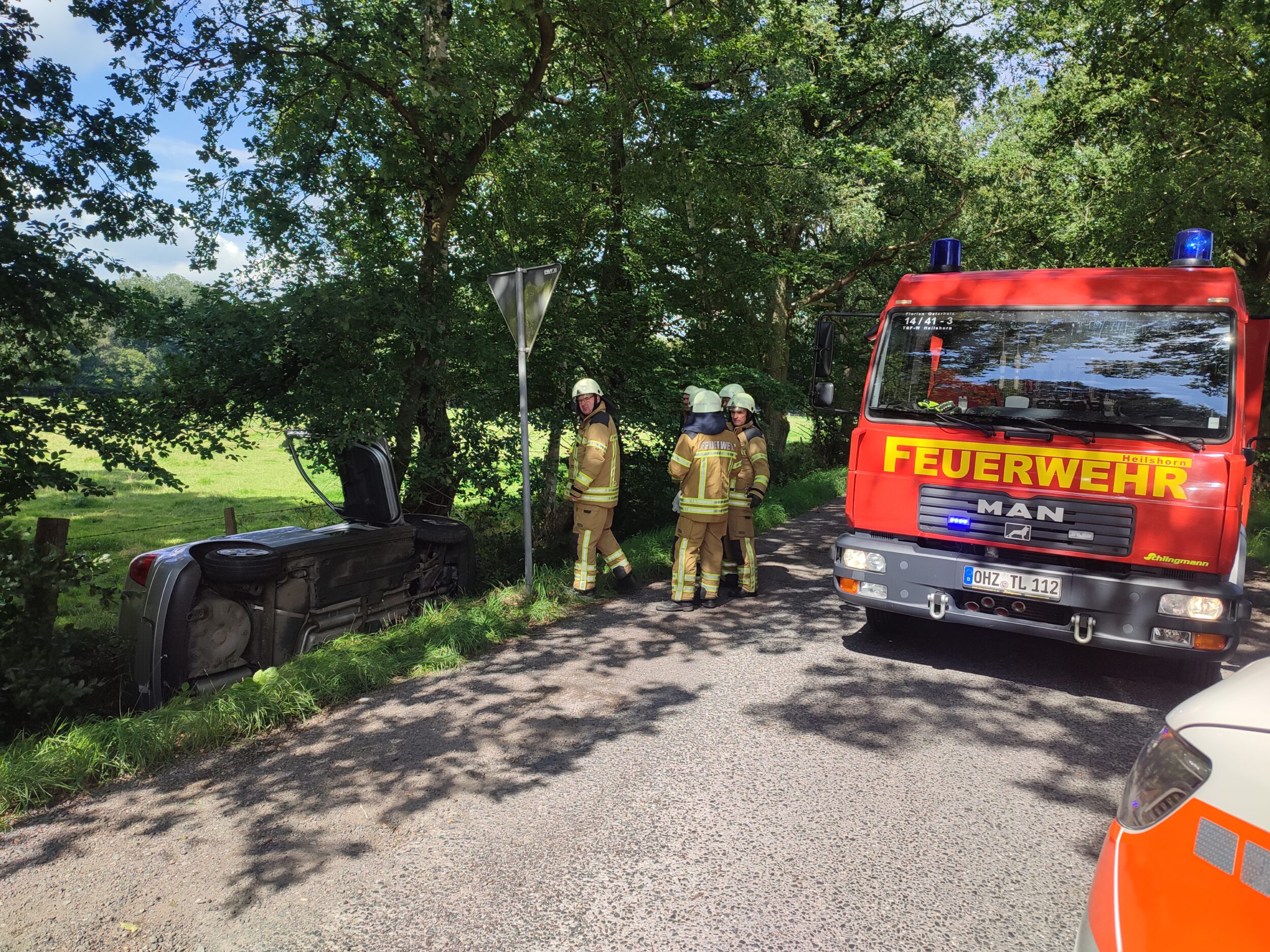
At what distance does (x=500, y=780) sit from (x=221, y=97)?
24.7ft

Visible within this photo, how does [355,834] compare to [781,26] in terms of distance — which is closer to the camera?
[355,834]

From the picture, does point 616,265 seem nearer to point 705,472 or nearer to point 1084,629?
point 705,472

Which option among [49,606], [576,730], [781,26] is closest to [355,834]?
[576,730]

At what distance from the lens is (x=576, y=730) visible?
176 inches

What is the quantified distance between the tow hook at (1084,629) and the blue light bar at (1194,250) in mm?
2505

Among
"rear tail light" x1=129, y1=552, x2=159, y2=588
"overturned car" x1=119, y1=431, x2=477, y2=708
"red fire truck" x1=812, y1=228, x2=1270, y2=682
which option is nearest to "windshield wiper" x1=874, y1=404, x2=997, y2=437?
"red fire truck" x1=812, y1=228, x2=1270, y2=682

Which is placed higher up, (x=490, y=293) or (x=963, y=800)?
(x=490, y=293)

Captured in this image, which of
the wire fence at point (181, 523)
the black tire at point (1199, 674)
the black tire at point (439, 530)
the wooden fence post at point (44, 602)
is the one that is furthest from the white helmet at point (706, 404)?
the wire fence at point (181, 523)

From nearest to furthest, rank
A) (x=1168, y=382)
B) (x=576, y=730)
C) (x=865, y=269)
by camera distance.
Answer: (x=576, y=730) → (x=1168, y=382) → (x=865, y=269)

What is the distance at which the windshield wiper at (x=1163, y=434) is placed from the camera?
471 cm

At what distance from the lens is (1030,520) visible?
5043 mm

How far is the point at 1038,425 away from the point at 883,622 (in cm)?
199

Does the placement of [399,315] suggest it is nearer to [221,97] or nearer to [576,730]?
[221,97]

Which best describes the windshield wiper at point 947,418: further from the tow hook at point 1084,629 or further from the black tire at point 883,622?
the black tire at point 883,622
